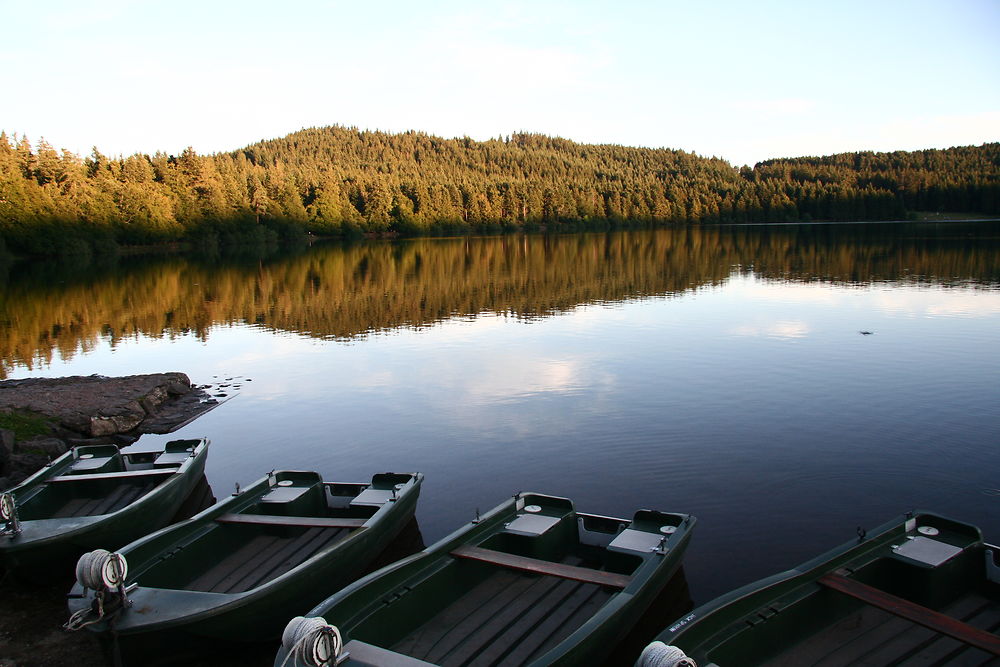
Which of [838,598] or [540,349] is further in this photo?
[540,349]

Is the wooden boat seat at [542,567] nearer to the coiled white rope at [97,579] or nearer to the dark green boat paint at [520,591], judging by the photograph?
A: the dark green boat paint at [520,591]

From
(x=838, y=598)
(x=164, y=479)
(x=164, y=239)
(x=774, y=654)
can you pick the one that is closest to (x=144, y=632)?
(x=164, y=479)

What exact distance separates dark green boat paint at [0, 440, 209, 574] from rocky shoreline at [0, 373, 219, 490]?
2.39 meters

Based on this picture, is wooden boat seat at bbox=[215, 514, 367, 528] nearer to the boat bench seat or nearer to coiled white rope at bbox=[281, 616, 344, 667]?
the boat bench seat

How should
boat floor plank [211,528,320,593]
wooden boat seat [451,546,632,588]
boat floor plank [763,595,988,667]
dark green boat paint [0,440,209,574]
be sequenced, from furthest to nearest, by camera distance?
dark green boat paint [0,440,209,574] < boat floor plank [211,528,320,593] < wooden boat seat [451,546,632,588] < boat floor plank [763,595,988,667]

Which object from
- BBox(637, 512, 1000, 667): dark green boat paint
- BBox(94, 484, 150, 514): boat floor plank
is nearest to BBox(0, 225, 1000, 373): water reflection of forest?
BBox(94, 484, 150, 514): boat floor plank

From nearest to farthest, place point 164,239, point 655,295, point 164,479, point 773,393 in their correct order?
point 164,479, point 773,393, point 655,295, point 164,239

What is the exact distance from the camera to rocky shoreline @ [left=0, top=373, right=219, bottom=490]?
16344 millimetres

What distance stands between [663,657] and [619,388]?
53.6 feet

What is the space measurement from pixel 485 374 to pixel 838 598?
57.1ft

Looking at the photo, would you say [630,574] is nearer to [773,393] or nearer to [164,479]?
[164,479]

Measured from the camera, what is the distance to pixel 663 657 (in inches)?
238

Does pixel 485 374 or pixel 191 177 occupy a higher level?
pixel 191 177

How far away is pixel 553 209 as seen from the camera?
584ft
